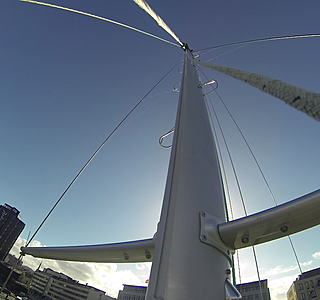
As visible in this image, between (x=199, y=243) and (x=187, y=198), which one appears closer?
(x=199, y=243)

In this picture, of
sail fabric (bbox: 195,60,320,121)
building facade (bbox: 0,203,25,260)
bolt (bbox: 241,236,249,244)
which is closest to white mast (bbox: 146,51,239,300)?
bolt (bbox: 241,236,249,244)

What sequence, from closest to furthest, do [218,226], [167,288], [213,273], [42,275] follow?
[167,288] → [213,273] → [218,226] → [42,275]

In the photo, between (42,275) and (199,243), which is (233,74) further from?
(42,275)

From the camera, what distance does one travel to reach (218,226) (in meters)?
1.04

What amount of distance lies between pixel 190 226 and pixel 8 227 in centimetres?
8611

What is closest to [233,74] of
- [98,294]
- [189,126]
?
[189,126]

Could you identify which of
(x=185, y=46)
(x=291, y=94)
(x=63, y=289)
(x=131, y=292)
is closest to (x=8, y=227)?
(x=63, y=289)

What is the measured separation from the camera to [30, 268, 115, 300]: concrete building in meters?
72.4

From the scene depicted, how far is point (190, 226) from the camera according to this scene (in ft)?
3.26

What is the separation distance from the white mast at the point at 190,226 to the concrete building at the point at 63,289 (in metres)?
86.6

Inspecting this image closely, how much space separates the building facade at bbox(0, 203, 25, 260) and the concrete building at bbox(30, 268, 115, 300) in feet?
61.2

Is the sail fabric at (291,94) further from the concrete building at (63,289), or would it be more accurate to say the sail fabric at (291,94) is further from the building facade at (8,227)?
the concrete building at (63,289)

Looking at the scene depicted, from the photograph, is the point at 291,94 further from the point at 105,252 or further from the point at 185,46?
the point at 185,46

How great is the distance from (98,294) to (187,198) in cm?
9302
